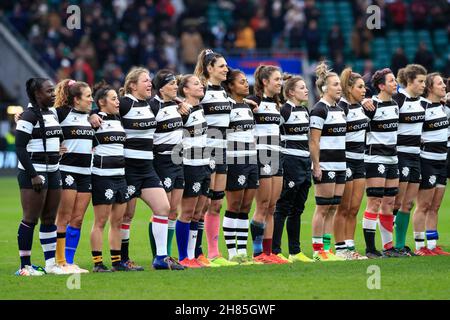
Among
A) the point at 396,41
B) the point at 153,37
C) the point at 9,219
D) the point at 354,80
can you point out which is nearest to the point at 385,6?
the point at 396,41

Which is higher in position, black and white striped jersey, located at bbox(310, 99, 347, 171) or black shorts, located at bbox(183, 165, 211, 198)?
black and white striped jersey, located at bbox(310, 99, 347, 171)

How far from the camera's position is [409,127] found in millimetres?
15148

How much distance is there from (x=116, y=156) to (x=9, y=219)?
7.70 m

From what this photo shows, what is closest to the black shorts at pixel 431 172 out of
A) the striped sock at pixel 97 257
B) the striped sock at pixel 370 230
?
the striped sock at pixel 370 230

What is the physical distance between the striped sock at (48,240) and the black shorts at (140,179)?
3.27 ft

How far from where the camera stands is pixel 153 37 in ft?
107

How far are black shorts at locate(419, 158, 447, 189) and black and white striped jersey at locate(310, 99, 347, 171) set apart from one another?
147 cm

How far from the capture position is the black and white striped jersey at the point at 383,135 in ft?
48.7

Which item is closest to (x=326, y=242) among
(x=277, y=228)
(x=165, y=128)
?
(x=277, y=228)

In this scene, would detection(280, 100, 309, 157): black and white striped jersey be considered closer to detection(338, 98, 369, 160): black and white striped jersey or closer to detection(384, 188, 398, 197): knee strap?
detection(338, 98, 369, 160): black and white striped jersey

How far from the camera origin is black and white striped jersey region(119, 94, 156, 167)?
1326 centimetres

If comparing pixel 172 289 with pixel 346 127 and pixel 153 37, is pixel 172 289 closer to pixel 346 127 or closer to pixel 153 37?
pixel 346 127

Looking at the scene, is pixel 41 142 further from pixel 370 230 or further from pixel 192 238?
pixel 370 230

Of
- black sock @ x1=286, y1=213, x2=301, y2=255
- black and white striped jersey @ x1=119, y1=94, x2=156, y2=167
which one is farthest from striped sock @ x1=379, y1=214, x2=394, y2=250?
black and white striped jersey @ x1=119, y1=94, x2=156, y2=167
